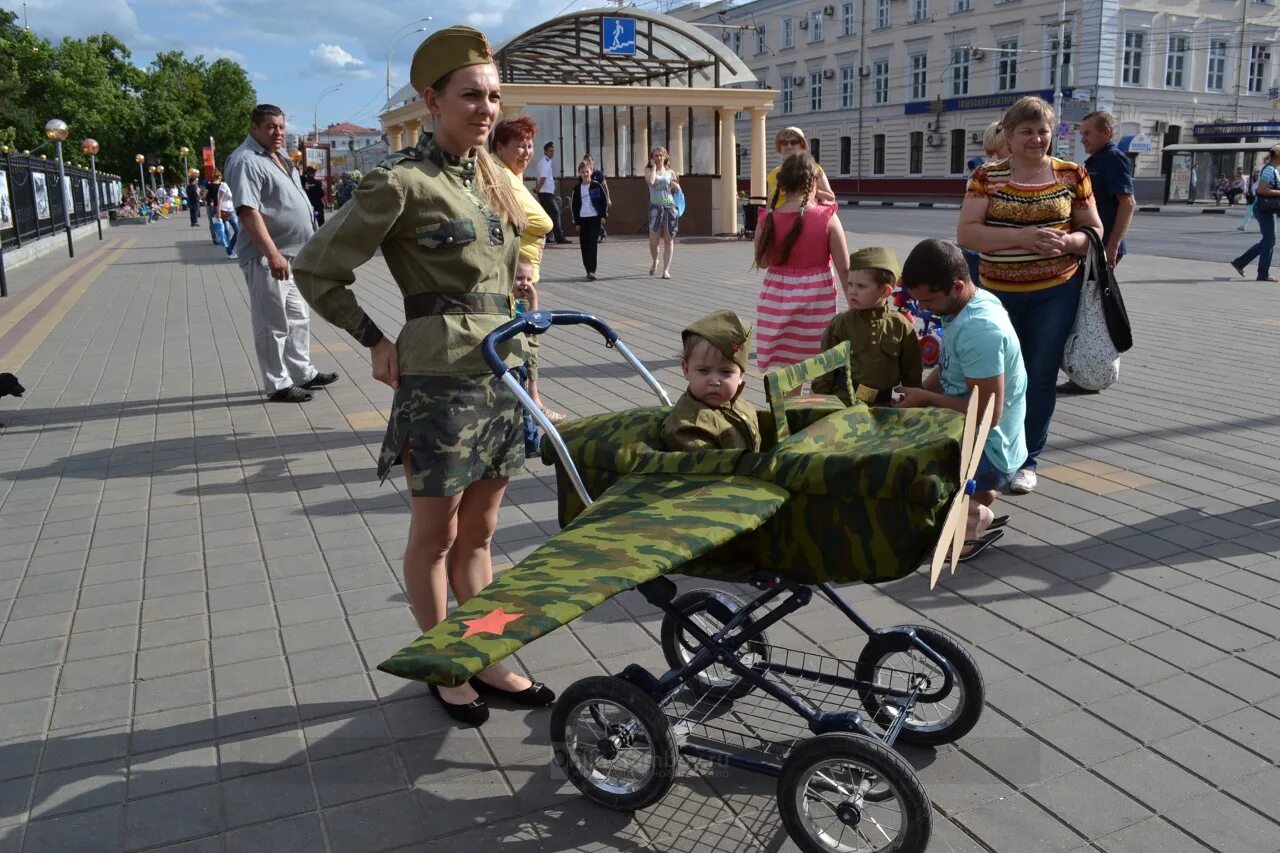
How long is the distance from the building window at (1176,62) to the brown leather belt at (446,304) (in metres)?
53.8

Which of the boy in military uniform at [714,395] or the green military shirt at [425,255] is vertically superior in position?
the green military shirt at [425,255]

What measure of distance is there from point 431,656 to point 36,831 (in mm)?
1563

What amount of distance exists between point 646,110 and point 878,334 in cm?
2127

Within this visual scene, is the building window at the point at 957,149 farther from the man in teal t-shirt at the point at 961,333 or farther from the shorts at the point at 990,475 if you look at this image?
the man in teal t-shirt at the point at 961,333

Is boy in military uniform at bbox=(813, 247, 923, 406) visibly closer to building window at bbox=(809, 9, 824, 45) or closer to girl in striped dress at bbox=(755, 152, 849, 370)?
girl in striped dress at bbox=(755, 152, 849, 370)

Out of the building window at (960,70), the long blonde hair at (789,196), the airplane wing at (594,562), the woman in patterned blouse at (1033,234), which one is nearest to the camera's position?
the airplane wing at (594,562)

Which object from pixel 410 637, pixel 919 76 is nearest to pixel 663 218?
pixel 410 637

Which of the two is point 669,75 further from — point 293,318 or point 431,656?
point 431,656

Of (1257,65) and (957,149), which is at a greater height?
(1257,65)

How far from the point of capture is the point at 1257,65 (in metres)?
50.5

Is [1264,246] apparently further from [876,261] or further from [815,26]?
[815,26]

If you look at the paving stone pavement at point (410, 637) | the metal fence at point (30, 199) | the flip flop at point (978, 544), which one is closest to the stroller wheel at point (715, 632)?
the paving stone pavement at point (410, 637)

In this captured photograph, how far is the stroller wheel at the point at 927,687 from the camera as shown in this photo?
9.52 feet

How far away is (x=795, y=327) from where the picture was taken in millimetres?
5551
